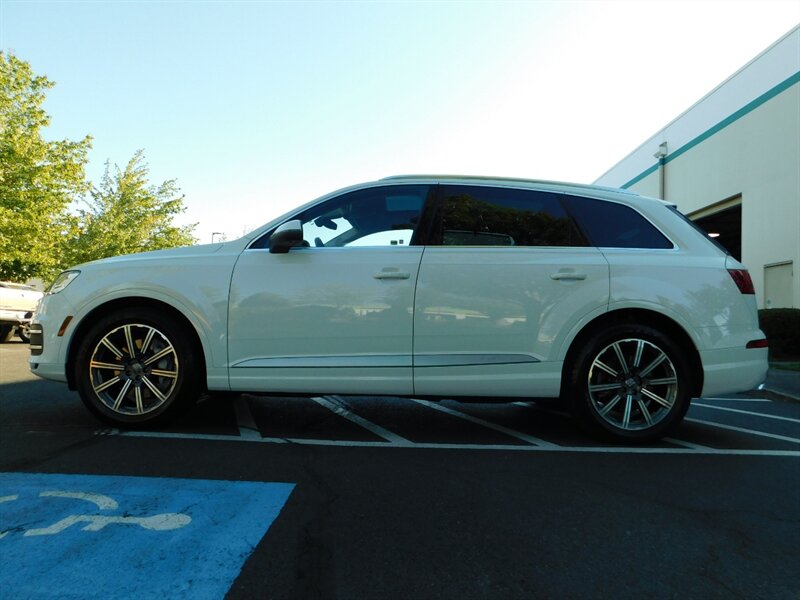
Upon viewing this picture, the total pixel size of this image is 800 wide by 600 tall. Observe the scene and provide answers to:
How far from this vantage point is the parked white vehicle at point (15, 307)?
555 inches

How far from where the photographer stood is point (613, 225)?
434cm

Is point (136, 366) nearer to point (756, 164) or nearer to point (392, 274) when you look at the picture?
point (392, 274)

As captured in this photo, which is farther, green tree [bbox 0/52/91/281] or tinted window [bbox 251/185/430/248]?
green tree [bbox 0/52/91/281]

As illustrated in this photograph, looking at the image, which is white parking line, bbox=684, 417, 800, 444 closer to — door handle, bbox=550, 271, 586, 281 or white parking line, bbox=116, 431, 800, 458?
white parking line, bbox=116, 431, 800, 458

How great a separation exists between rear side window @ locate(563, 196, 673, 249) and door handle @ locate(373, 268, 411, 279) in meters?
1.41

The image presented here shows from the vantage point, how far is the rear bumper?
13.4 feet

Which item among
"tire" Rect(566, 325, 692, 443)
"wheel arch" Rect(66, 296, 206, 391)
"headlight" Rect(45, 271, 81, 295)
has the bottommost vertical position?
"tire" Rect(566, 325, 692, 443)

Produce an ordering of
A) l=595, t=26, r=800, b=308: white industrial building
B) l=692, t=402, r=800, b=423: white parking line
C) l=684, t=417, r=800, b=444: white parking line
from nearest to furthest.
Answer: l=684, t=417, r=800, b=444: white parking line
l=692, t=402, r=800, b=423: white parking line
l=595, t=26, r=800, b=308: white industrial building

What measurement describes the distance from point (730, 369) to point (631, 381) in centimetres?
72

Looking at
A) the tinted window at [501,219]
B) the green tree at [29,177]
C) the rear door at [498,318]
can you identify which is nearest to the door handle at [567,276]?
the rear door at [498,318]

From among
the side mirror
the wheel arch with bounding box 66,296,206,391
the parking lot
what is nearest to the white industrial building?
the parking lot

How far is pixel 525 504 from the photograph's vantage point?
9.43 feet

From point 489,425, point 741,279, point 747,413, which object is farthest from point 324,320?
point 747,413

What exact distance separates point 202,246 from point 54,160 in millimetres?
21580
